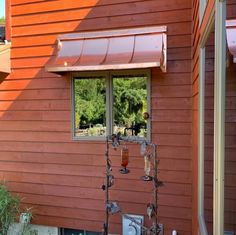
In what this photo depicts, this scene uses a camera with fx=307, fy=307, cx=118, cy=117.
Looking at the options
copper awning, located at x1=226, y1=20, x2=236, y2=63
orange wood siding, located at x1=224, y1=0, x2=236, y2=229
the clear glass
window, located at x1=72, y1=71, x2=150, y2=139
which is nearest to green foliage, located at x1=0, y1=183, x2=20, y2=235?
window, located at x1=72, y1=71, x2=150, y2=139

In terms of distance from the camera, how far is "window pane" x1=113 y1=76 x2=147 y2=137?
378 cm

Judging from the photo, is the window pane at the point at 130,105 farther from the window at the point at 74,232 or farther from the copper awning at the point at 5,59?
the copper awning at the point at 5,59

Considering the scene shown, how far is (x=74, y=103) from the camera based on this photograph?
4.06m

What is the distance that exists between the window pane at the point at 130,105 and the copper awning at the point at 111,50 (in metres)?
0.38

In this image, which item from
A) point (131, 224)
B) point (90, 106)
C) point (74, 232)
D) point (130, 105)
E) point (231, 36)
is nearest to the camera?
point (231, 36)

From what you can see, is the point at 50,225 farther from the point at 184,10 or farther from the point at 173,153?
the point at 184,10

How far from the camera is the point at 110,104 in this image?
391 cm

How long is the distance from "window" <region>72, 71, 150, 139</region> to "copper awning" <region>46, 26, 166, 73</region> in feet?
1.07

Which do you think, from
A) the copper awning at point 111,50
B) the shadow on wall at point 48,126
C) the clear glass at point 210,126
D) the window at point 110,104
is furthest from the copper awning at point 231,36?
the shadow on wall at point 48,126

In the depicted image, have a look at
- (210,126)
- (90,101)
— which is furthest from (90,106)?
(210,126)

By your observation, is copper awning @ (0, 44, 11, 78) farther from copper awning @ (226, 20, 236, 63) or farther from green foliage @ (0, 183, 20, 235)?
copper awning @ (226, 20, 236, 63)

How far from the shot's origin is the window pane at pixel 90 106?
3.97m

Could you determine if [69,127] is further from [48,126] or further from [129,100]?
[129,100]

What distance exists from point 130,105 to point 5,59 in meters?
1.85
